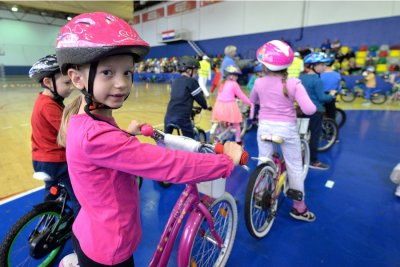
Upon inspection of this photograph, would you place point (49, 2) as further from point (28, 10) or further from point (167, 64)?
point (28, 10)

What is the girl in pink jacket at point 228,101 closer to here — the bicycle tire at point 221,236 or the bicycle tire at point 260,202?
the bicycle tire at point 260,202

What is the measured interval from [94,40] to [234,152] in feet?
2.17

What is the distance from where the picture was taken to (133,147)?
2.84 feet

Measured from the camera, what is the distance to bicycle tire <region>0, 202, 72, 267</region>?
5.05 ft

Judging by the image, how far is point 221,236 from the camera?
1854 millimetres

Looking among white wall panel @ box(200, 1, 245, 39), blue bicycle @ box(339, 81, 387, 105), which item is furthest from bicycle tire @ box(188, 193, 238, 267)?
white wall panel @ box(200, 1, 245, 39)

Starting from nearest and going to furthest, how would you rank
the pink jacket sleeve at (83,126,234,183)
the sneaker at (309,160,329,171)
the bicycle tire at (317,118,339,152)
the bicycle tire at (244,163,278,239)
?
the pink jacket sleeve at (83,126,234,183)
the bicycle tire at (244,163,278,239)
the sneaker at (309,160,329,171)
the bicycle tire at (317,118,339,152)

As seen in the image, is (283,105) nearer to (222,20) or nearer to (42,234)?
(42,234)

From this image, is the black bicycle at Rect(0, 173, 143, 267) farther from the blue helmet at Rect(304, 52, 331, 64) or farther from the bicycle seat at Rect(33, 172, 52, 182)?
the blue helmet at Rect(304, 52, 331, 64)

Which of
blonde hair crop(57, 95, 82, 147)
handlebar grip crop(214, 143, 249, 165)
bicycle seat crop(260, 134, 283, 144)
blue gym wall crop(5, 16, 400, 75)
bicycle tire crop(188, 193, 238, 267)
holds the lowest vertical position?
bicycle tire crop(188, 193, 238, 267)

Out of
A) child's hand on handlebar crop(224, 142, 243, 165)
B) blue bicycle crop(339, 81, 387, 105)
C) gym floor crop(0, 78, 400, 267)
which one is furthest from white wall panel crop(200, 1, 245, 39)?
child's hand on handlebar crop(224, 142, 243, 165)

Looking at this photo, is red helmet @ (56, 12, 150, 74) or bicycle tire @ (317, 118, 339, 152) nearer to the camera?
red helmet @ (56, 12, 150, 74)

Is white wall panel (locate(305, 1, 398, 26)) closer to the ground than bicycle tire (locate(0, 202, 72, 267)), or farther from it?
farther from it

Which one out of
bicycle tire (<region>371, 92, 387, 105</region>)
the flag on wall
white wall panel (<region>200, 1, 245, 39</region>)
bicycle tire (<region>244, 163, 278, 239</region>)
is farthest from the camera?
the flag on wall
